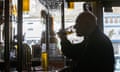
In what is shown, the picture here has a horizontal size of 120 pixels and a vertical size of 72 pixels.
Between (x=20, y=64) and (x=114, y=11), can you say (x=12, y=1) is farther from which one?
(x=114, y=11)

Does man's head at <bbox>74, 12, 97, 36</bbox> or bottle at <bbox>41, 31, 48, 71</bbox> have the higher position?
man's head at <bbox>74, 12, 97, 36</bbox>

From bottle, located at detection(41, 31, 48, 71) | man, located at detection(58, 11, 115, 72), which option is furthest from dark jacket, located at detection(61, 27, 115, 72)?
bottle, located at detection(41, 31, 48, 71)

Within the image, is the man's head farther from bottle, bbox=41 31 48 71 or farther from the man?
bottle, bbox=41 31 48 71

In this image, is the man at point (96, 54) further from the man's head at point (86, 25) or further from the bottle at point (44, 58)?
the bottle at point (44, 58)

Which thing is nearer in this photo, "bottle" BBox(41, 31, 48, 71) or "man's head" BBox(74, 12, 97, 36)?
"man's head" BBox(74, 12, 97, 36)

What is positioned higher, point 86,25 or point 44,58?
point 86,25

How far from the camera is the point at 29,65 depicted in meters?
2.76

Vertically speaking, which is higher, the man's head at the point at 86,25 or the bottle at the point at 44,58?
the man's head at the point at 86,25

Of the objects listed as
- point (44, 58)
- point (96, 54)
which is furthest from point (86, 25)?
point (44, 58)

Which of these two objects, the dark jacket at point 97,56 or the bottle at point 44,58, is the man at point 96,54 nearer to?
the dark jacket at point 97,56

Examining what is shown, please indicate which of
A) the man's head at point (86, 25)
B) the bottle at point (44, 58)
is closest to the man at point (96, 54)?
the man's head at point (86, 25)

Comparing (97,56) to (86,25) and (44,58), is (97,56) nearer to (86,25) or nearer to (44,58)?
(86,25)

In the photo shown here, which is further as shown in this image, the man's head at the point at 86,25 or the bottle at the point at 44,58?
the bottle at the point at 44,58

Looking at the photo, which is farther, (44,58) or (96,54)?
(44,58)
